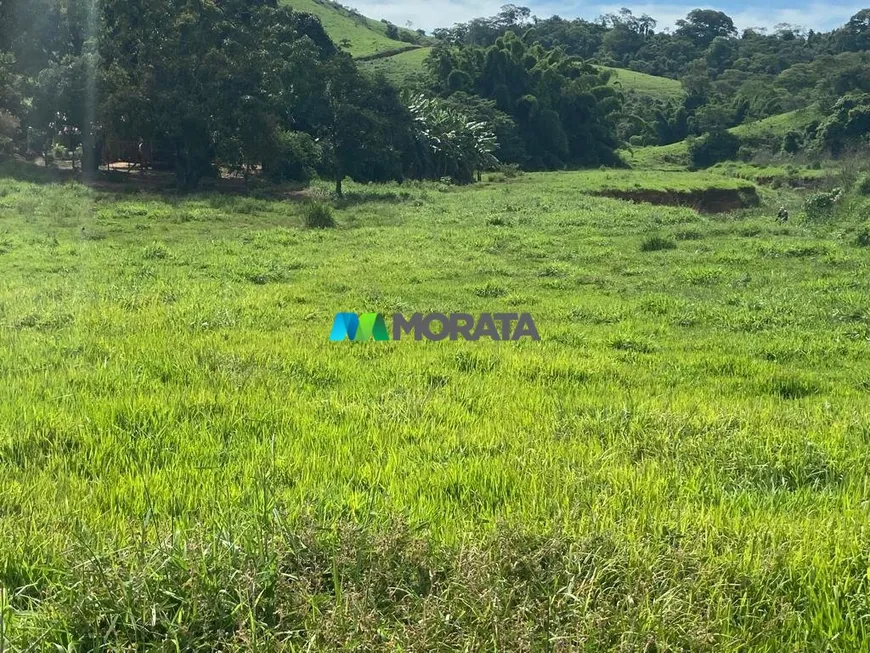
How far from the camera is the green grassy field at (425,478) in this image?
6.82 feet

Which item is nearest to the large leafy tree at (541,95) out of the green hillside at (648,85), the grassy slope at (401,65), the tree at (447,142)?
the grassy slope at (401,65)

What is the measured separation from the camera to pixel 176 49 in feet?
85.3

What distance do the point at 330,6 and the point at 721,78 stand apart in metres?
60.2

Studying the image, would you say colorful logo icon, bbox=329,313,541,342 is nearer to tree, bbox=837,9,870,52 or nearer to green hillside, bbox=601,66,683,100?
green hillside, bbox=601,66,683,100

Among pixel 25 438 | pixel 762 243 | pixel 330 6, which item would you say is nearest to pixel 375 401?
pixel 25 438

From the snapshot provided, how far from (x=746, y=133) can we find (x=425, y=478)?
65.1 m

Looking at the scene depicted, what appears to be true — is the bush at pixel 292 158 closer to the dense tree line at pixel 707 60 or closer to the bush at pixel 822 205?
the bush at pixel 822 205

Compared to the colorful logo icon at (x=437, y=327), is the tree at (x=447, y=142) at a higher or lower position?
higher

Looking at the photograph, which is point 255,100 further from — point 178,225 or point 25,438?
point 25,438

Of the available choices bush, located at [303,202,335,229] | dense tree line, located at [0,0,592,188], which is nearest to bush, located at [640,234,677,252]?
bush, located at [303,202,335,229]

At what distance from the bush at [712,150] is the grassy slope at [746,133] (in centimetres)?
103

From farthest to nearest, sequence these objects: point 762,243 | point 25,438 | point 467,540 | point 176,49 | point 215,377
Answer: point 176,49 → point 762,243 → point 215,377 → point 25,438 → point 467,540

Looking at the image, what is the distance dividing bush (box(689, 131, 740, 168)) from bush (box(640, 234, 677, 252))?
44.3 metres

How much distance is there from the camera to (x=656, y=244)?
51.3ft
